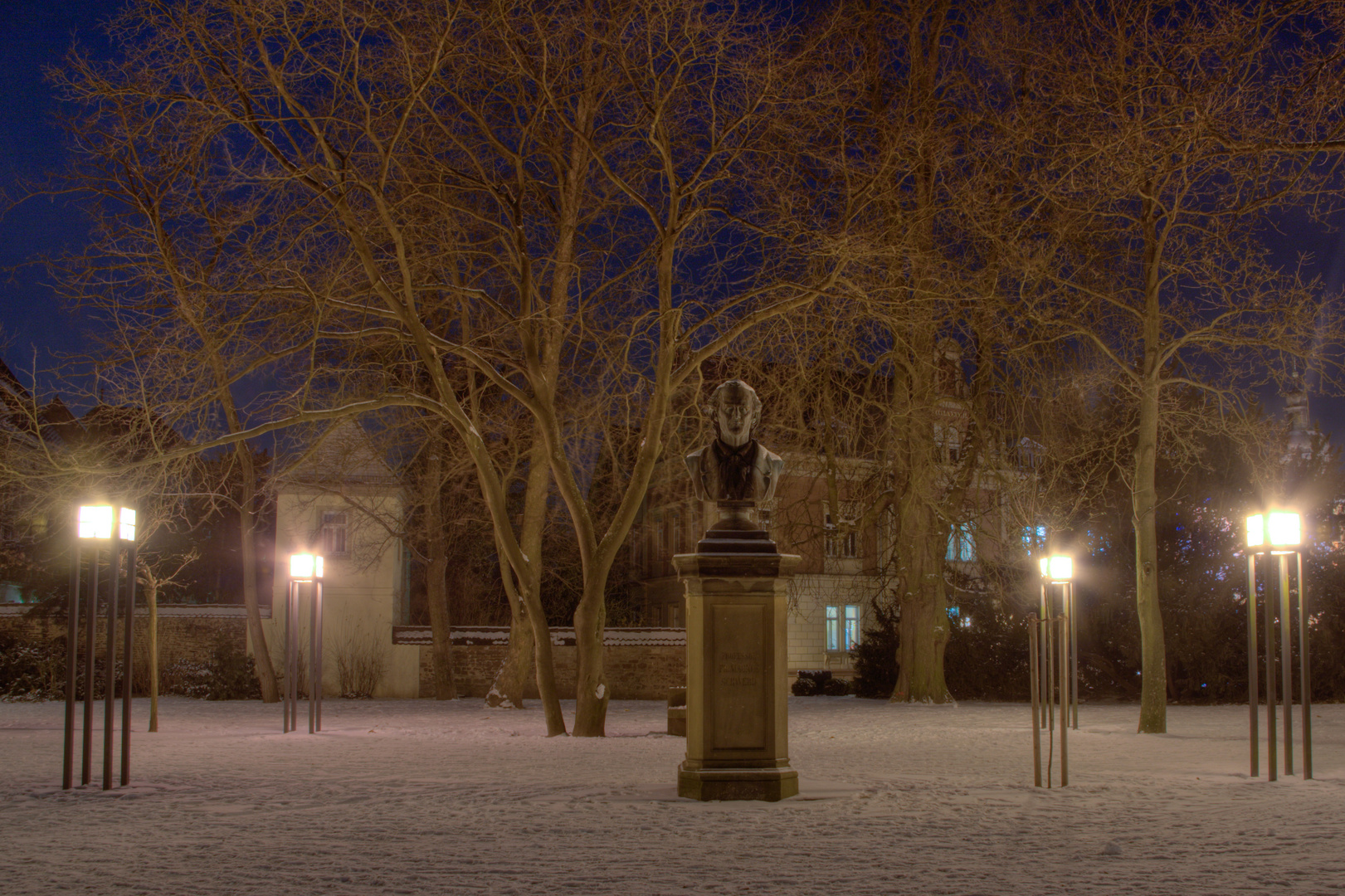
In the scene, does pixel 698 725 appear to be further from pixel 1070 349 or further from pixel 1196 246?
pixel 1070 349

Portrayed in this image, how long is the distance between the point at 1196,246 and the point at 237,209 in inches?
486

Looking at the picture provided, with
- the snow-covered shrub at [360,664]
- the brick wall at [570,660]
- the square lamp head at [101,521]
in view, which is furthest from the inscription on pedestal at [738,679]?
the snow-covered shrub at [360,664]

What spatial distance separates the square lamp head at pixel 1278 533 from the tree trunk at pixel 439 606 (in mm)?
17236

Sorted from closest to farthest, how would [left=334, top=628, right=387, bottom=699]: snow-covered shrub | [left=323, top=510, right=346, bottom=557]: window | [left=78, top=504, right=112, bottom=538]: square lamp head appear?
[left=78, top=504, right=112, bottom=538]: square lamp head, [left=334, top=628, right=387, bottom=699]: snow-covered shrub, [left=323, top=510, right=346, bottom=557]: window

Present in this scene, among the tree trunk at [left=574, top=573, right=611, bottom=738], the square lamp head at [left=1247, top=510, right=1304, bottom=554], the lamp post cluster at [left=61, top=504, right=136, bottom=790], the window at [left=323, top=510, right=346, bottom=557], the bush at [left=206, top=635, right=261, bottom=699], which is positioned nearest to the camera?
the lamp post cluster at [left=61, top=504, right=136, bottom=790]

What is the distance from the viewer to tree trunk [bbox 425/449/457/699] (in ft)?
84.6

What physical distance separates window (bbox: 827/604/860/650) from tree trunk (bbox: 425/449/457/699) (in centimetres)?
1315

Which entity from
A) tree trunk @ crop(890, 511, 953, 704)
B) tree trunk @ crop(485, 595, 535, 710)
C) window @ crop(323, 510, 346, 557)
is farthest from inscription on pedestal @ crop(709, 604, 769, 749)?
window @ crop(323, 510, 346, 557)

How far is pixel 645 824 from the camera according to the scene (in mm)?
7887

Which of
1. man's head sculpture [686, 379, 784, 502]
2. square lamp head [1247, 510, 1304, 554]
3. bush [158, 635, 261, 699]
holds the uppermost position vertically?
man's head sculpture [686, 379, 784, 502]

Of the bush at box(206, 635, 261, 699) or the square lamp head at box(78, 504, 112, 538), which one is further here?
the bush at box(206, 635, 261, 699)

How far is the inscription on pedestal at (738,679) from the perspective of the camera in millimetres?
9008

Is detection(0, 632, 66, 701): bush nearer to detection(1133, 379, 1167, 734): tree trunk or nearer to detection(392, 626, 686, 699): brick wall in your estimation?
detection(392, 626, 686, 699): brick wall

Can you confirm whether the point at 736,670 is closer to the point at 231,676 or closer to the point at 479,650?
the point at 479,650
